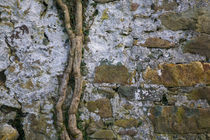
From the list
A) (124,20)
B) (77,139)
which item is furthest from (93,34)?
(77,139)

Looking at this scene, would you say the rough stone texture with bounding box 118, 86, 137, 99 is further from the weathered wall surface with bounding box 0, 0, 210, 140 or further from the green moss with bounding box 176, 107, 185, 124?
the green moss with bounding box 176, 107, 185, 124

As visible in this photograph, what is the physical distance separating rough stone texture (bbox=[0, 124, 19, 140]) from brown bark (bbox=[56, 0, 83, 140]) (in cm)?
31

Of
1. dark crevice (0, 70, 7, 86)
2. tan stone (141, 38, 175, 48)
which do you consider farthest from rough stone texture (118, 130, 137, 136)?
dark crevice (0, 70, 7, 86)

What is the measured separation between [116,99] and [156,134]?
38 centimetres

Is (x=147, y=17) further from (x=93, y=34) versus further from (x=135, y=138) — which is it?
(x=135, y=138)

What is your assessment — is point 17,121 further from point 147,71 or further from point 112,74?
point 147,71

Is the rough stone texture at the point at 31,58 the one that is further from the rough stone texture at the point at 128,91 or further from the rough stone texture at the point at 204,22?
the rough stone texture at the point at 204,22

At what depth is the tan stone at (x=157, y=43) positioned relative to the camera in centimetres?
153

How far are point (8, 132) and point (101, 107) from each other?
0.67 meters

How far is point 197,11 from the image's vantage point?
59.5 inches

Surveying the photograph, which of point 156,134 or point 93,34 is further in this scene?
point 93,34

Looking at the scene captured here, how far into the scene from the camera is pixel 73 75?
59.5 inches

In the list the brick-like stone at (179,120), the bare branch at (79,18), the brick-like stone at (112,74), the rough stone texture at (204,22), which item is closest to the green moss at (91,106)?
the brick-like stone at (112,74)

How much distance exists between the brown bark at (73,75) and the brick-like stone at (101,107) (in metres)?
0.11
